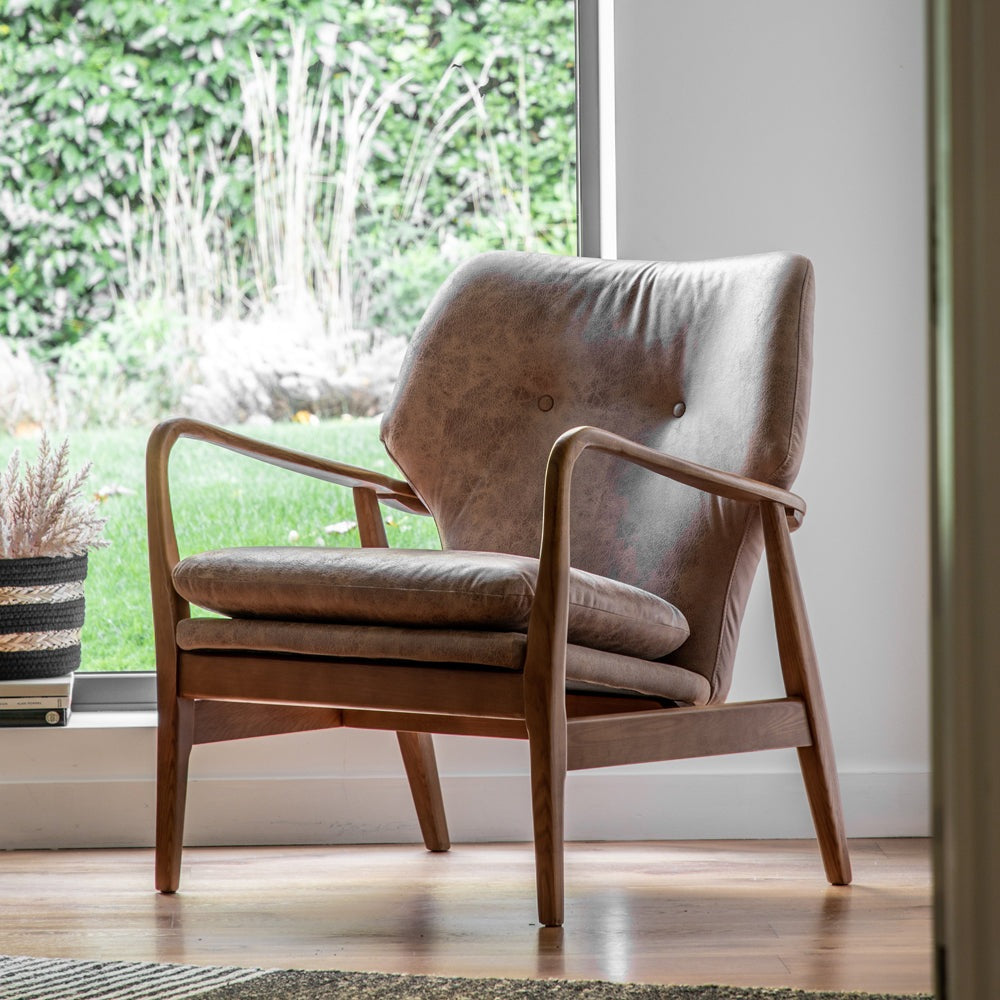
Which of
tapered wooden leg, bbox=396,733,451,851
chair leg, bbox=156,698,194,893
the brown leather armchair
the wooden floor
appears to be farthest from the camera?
tapered wooden leg, bbox=396,733,451,851

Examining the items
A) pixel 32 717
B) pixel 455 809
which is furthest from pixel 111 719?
pixel 455 809

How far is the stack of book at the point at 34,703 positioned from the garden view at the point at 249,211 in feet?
Result: 1.29

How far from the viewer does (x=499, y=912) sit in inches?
67.2

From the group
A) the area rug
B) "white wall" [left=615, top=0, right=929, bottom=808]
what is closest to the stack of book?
the area rug

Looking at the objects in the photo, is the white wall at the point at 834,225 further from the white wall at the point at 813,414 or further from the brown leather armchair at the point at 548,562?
the brown leather armchair at the point at 548,562

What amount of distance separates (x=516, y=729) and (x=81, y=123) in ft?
5.50

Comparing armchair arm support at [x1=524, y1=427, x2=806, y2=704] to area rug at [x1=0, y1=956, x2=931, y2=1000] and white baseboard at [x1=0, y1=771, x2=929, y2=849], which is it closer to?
area rug at [x1=0, y1=956, x2=931, y2=1000]

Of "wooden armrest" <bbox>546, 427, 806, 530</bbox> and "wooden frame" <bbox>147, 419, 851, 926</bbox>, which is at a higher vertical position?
"wooden armrest" <bbox>546, 427, 806, 530</bbox>

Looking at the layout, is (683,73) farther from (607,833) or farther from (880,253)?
(607,833)

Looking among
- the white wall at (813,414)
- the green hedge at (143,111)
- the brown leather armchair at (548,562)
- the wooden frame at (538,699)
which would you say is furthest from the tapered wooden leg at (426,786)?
the green hedge at (143,111)

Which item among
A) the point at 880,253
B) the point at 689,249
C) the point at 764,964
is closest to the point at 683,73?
the point at 689,249

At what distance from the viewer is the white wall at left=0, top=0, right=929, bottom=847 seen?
2275mm

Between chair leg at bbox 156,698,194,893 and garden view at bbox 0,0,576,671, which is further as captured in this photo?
garden view at bbox 0,0,576,671

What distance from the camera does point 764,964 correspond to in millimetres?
1435
